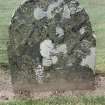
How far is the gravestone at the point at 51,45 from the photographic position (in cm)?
826

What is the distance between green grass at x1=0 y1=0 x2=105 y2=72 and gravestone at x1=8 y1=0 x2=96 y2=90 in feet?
3.66

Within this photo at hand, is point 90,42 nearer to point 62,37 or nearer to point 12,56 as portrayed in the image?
point 62,37

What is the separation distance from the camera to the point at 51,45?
837cm

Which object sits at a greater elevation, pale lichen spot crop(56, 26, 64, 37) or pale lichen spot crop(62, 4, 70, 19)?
pale lichen spot crop(62, 4, 70, 19)

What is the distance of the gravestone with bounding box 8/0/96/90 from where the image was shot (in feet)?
27.1

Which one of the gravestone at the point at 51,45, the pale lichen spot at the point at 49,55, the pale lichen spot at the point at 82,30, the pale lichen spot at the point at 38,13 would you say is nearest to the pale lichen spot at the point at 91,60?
the gravestone at the point at 51,45

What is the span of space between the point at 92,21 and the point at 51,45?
4562 millimetres

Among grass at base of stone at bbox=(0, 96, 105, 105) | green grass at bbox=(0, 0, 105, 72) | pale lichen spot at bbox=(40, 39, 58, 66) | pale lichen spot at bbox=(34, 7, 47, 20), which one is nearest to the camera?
grass at base of stone at bbox=(0, 96, 105, 105)

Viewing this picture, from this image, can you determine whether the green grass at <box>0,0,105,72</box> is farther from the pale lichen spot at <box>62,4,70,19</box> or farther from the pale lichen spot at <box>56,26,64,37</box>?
the pale lichen spot at <box>62,4,70,19</box>

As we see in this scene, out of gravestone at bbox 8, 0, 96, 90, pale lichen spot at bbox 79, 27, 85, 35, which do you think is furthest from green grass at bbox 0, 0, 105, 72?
pale lichen spot at bbox 79, 27, 85, 35

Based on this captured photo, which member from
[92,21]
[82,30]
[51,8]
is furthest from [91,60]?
[92,21]

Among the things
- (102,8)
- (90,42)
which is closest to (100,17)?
(102,8)

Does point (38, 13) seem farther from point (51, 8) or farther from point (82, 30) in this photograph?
point (82, 30)

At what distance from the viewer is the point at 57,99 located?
7.98 m
